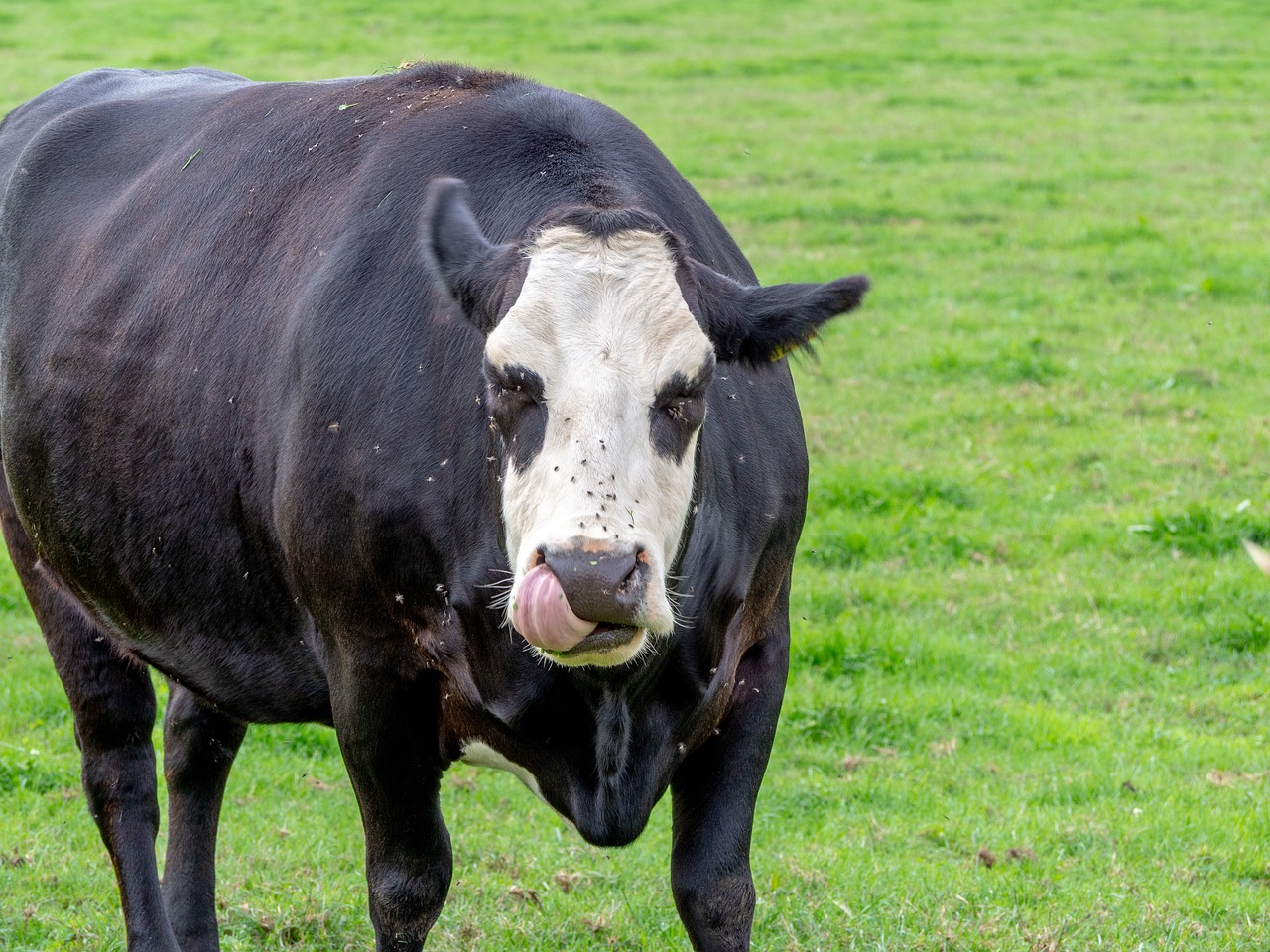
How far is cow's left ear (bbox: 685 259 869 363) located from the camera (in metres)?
3.64

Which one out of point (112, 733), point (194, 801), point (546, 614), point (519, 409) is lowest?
point (194, 801)

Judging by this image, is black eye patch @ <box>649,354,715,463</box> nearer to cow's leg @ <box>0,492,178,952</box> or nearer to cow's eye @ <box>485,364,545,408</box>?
cow's eye @ <box>485,364,545,408</box>

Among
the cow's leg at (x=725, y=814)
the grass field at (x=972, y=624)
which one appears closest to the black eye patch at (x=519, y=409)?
the cow's leg at (x=725, y=814)

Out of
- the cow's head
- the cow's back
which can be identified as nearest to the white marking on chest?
the cow's back

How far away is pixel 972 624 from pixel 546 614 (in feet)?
14.8

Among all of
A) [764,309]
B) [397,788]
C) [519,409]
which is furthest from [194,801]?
[764,309]

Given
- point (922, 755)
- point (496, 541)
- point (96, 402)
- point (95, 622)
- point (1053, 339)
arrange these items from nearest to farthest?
point (496, 541) → point (96, 402) → point (95, 622) → point (922, 755) → point (1053, 339)

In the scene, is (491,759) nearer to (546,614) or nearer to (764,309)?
(546,614)

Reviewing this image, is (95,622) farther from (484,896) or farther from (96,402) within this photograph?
(484,896)

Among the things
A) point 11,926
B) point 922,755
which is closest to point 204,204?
→ point 11,926

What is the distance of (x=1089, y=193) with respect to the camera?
1461 centimetres

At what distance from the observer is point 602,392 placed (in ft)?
11.0

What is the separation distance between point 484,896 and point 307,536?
1.81 metres

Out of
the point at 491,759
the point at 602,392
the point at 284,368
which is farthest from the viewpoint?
the point at 284,368
